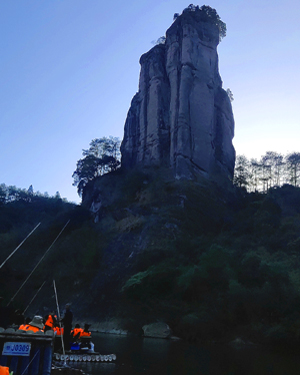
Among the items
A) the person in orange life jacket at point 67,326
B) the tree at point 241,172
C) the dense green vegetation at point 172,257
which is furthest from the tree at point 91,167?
the person in orange life jacket at point 67,326

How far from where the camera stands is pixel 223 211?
56250 mm

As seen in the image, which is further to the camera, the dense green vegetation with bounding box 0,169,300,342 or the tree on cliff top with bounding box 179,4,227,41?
the tree on cliff top with bounding box 179,4,227,41

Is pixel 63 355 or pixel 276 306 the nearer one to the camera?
pixel 63 355

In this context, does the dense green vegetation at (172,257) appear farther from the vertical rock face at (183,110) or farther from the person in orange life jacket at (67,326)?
the person in orange life jacket at (67,326)

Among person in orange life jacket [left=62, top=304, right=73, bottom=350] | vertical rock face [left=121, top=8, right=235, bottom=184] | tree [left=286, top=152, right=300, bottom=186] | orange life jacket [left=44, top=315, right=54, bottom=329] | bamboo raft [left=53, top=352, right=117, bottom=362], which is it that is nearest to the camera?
orange life jacket [left=44, top=315, right=54, bottom=329]

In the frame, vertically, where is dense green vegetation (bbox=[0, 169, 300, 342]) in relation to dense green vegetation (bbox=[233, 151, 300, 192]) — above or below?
below

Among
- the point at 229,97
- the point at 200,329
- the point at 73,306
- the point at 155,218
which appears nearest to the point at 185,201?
the point at 155,218

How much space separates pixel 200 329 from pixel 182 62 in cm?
4693

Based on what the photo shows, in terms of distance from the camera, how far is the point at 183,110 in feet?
202

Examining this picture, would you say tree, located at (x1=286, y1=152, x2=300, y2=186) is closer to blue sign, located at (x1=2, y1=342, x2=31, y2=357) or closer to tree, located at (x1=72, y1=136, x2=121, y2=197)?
tree, located at (x1=72, y1=136, x2=121, y2=197)

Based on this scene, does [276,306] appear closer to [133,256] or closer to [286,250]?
[286,250]

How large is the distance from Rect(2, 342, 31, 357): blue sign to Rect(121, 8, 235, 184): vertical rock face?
5288cm

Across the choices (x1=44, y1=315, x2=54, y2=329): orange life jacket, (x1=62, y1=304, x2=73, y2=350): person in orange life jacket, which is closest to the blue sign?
(x1=44, y1=315, x2=54, y2=329): orange life jacket

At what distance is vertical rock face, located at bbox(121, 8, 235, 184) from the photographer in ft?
201
